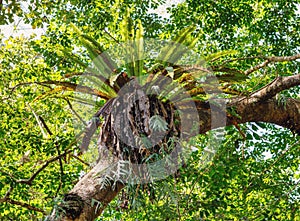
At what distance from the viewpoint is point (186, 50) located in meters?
2.68

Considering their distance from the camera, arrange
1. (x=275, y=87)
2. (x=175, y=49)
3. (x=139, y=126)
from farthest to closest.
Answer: (x=275, y=87), (x=175, y=49), (x=139, y=126)

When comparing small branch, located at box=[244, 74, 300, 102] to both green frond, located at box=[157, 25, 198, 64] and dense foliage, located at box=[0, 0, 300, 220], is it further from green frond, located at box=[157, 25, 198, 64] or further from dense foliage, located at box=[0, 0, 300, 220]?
dense foliage, located at box=[0, 0, 300, 220]

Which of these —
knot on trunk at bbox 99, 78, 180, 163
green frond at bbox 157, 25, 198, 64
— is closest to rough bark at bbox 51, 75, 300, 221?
knot on trunk at bbox 99, 78, 180, 163

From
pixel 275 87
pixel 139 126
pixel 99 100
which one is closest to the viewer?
pixel 139 126

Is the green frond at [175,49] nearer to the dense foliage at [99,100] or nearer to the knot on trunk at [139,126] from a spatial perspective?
the knot on trunk at [139,126]

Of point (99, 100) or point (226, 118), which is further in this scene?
point (99, 100)

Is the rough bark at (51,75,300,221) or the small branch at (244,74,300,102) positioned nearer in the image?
the rough bark at (51,75,300,221)

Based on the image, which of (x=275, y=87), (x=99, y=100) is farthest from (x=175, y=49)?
(x=99, y=100)

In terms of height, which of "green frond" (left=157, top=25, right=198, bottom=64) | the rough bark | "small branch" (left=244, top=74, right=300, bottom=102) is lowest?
the rough bark

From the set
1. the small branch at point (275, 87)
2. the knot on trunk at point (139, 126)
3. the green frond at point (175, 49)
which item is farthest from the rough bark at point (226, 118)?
the green frond at point (175, 49)

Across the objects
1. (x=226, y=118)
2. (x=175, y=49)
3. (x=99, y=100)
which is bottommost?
(x=226, y=118)

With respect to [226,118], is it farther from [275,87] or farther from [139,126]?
[139,126]

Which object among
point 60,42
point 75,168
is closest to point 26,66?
point 60,42

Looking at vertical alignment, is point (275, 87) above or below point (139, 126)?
above
